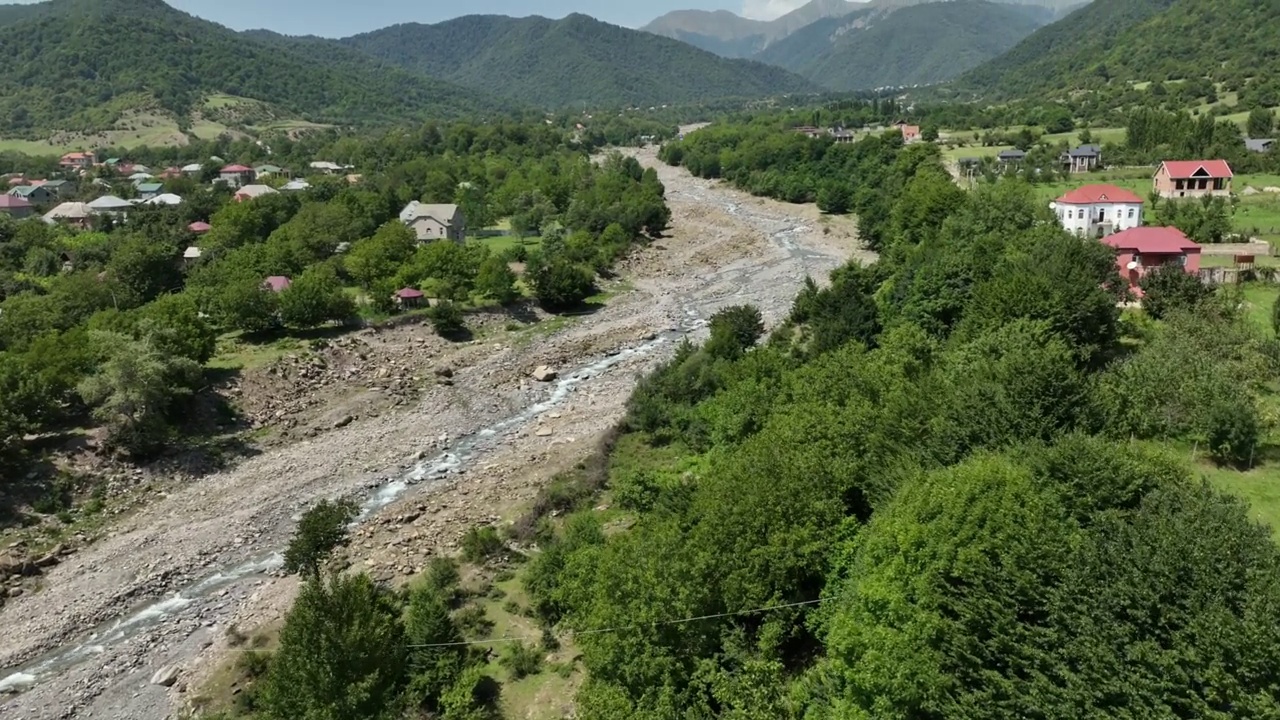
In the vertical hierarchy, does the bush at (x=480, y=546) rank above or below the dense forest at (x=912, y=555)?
below

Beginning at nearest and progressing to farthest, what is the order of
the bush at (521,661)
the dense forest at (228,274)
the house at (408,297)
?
the bush at (521,661)
the dense forest at (228,274)
the house at (408,297)

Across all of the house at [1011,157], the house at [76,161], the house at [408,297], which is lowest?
the house at [408,297]

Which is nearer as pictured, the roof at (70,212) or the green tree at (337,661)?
the green tree at (337,661)

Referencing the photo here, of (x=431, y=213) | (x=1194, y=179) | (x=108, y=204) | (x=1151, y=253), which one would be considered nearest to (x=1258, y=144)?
(x=1194, y=179)

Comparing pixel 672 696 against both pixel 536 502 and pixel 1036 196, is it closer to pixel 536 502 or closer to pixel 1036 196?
pixel 536 502

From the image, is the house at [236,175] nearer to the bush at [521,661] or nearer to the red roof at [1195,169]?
the bush at [521,661]

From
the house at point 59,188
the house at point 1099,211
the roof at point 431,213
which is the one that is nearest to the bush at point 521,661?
the house at point 1099,211

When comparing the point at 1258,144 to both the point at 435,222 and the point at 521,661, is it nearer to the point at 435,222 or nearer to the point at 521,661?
the point at 435,222
